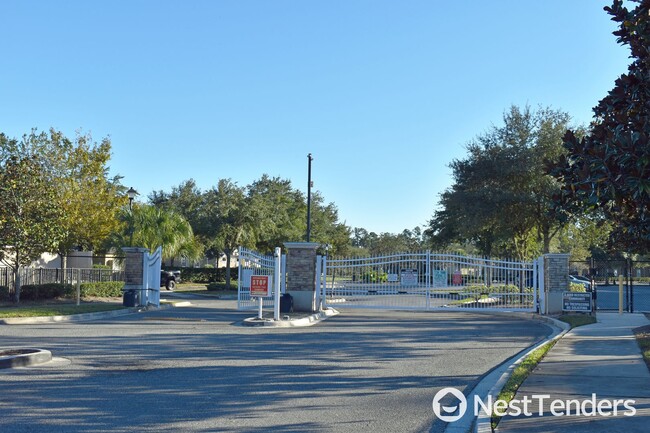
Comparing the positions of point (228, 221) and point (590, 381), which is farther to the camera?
point (228, 221)

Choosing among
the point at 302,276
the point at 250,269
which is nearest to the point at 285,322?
the point at 302,276

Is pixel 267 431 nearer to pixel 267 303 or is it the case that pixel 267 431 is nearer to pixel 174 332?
pixel 174 332

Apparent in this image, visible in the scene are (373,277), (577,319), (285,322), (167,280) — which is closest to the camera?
(285,322)

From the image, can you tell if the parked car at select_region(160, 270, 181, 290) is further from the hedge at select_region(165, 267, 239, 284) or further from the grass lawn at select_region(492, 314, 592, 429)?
the grass lawn at select_region(492, 314, 592, 429)

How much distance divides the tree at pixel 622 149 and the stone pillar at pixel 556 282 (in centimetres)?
1375

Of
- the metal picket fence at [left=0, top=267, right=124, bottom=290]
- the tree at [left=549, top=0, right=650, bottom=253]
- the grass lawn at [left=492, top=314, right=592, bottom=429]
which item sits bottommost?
the grass lawn at [left=492, top=314, right=592, bottom=429]

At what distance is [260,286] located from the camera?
20.1 m

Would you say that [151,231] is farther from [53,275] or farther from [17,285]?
[17,285]

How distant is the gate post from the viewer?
73.7ft

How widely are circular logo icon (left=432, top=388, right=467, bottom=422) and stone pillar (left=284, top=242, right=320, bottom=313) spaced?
46.0ft

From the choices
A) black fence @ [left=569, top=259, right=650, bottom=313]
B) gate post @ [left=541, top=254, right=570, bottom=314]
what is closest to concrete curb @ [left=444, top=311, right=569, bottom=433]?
gate post @ [left=541, top=254, right=570, bottom=314]

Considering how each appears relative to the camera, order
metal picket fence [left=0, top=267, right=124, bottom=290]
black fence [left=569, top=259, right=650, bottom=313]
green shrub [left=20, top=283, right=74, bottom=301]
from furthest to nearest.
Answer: metal picket fence [left=0, top=267, right=124, bottom=290], green shrub [left=20, top=283, right=74, bottom=301], black fence [left=569, top=259, right=650, bottom=313]

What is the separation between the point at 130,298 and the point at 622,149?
2094cm

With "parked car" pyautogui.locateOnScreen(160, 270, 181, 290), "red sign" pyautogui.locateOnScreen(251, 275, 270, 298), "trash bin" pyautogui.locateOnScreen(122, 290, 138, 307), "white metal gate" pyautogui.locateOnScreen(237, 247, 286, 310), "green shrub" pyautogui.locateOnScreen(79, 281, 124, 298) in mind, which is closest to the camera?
"red sign" pyautogui.locateOnScreen(251, 275, 270, 298)
